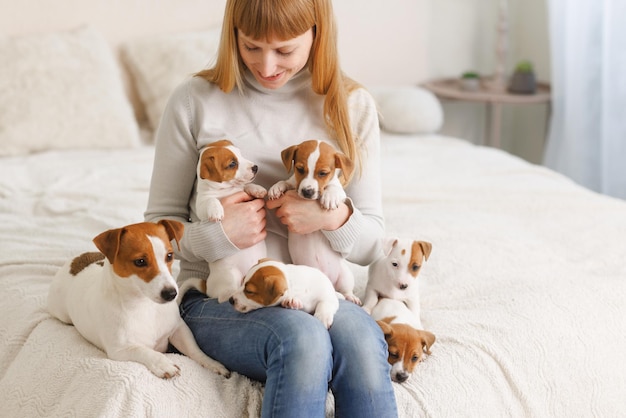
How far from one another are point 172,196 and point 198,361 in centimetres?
36

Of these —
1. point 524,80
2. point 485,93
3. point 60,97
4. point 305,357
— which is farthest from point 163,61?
point 305,357

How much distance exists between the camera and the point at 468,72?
3.51m

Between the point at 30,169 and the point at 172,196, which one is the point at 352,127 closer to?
the point at 172,196

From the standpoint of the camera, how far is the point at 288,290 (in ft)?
4.32

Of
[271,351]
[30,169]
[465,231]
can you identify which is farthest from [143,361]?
[30,169]

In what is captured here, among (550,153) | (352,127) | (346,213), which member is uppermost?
(352,127)

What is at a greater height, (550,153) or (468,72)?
(468,72)

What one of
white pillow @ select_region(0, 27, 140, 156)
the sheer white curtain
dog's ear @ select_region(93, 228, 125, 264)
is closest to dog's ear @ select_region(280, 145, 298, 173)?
dog's ear @ select_region(93, 228, 125, 264)

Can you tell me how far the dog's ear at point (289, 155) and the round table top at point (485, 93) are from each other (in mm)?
2016

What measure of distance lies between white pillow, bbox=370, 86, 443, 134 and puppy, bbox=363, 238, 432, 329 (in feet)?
4.97

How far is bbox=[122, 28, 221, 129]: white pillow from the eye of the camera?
2961 mm

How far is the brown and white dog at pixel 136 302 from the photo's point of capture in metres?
1.23

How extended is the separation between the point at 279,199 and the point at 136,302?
346 mm

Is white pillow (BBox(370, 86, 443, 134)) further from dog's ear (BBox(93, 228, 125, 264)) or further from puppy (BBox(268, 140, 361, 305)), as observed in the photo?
dog's ear (BBox(93, 228, 125, 264))
